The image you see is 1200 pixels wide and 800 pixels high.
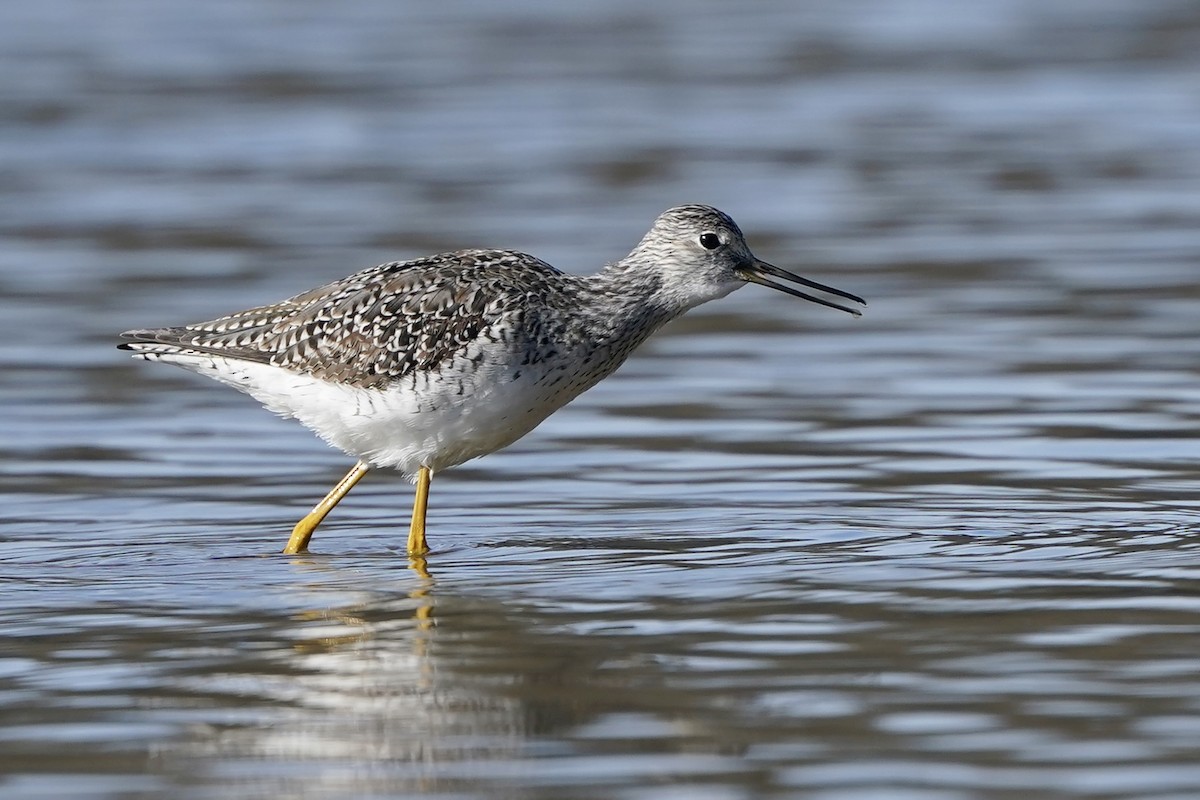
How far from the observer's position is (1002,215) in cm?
1839

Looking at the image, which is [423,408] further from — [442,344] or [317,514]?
[317,514]

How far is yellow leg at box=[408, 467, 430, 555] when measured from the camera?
32.7 ft

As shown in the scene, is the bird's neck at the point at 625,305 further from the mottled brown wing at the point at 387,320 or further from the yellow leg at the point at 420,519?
the yellow leg at the point at 420,519

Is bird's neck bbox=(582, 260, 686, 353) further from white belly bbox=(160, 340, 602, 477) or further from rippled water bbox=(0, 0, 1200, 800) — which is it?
rippled water bbox=(0, 0, 1200, 800)

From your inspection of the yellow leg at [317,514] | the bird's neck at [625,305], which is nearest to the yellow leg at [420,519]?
the yellow leg at [317,514]

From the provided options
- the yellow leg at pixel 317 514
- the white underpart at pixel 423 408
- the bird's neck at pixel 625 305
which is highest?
the bird's neck at pixel 625 305

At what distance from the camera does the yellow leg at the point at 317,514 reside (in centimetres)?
1007

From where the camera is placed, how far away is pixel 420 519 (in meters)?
10.1

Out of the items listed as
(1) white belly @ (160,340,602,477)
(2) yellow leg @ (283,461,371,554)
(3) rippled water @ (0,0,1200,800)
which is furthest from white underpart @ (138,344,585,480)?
(3) rippled water @ (0,0,1200,800)

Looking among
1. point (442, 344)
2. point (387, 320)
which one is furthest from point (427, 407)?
point (387, 320)

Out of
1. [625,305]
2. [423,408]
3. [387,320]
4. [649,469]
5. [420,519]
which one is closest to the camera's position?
[423,408]

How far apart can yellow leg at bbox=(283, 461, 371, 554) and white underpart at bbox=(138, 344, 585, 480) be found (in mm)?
221

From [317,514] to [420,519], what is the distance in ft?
1.71

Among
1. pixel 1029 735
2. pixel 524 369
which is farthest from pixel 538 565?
pixel 1029 735
